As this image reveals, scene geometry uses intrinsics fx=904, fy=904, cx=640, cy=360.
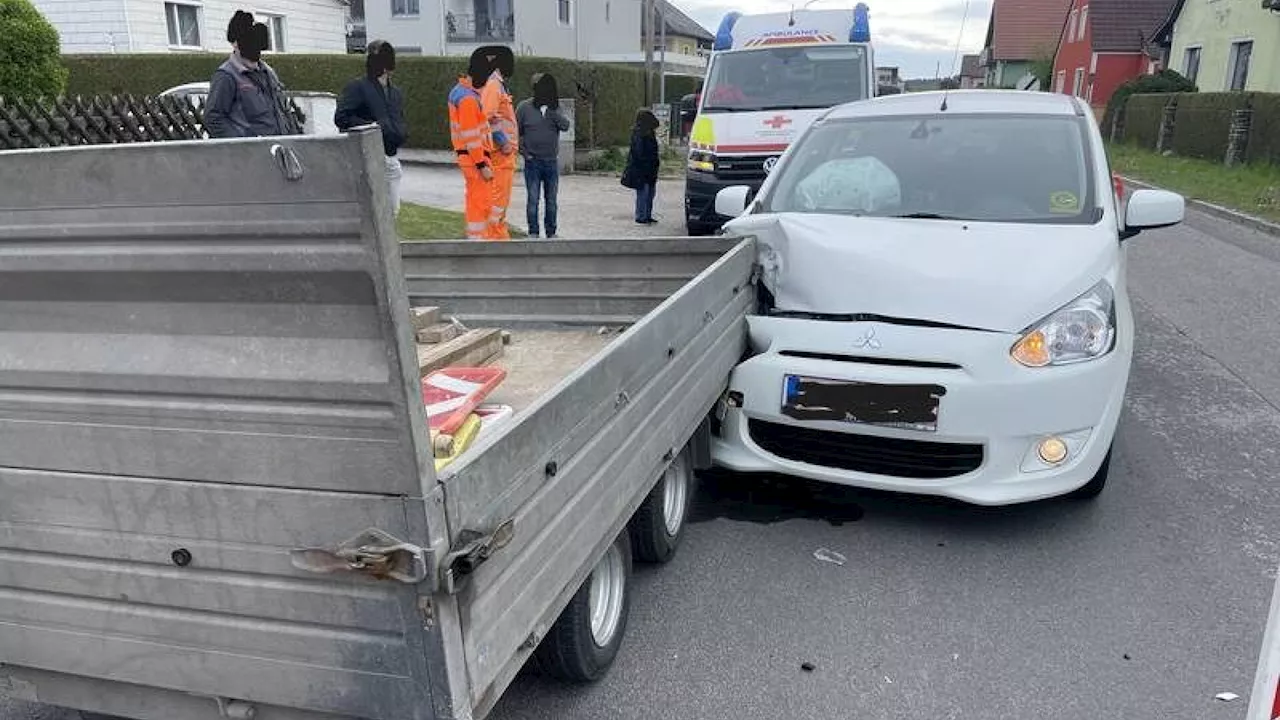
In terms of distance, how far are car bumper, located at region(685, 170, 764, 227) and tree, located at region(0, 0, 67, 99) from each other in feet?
25.7

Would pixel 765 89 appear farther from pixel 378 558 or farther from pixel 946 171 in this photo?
pixel 378 558

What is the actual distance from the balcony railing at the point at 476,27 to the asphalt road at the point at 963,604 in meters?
42.3

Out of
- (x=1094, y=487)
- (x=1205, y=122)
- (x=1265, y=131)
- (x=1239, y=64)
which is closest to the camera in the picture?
(x=1094, y=487)

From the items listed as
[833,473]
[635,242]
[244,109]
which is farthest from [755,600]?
[244,109]

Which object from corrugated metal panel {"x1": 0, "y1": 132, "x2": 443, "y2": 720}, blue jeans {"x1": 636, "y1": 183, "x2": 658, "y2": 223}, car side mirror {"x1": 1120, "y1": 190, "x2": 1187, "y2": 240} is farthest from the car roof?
blue jeans {"x1": 636, "y1": 183, "x2": 658, "y2": 223}

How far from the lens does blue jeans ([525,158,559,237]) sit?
10148 mm

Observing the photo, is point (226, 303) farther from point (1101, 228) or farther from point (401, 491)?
point (1101, 228)

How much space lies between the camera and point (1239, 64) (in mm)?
27266

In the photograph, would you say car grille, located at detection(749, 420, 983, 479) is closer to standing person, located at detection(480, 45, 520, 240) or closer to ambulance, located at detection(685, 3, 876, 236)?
standing person, located at detection(480, 45, 520, 240)

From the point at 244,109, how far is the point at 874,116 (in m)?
4.07

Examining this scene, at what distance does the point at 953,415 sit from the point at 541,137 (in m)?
7.42

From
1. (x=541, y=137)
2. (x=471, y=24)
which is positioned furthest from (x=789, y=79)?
(x=471, y=24)

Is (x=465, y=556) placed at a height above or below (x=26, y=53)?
below

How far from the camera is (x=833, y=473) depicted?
12.7 ft
